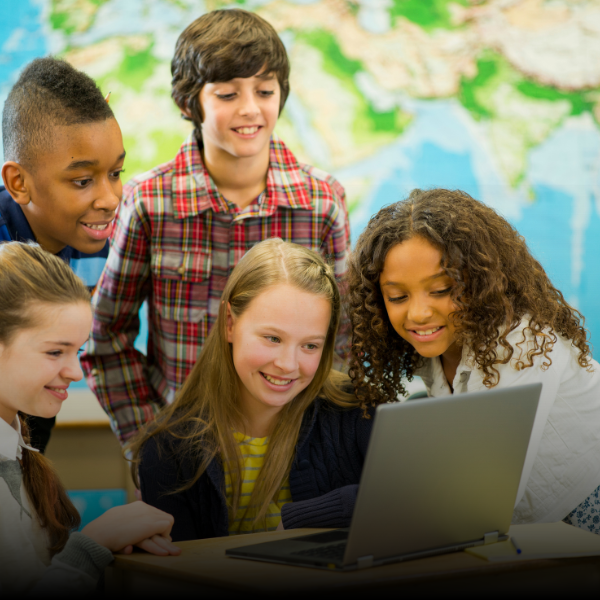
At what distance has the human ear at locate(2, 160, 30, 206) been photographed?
1377 mm

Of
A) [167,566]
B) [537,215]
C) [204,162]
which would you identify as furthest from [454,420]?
[537,215]

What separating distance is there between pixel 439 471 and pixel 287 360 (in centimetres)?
50

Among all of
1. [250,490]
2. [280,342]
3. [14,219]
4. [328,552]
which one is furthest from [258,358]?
[14,219]

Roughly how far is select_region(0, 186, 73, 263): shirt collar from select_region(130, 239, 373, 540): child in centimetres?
44

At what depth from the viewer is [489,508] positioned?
0.96 m

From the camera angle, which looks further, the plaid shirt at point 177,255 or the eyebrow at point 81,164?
the plaid shirt at point 177,255

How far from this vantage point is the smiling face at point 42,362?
3.49 ft

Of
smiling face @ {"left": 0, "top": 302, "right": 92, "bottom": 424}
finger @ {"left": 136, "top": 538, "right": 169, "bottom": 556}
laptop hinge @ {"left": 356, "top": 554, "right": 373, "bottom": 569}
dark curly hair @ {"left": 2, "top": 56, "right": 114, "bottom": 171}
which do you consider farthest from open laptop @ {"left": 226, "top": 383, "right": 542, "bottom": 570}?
dark curly hair @ {"left": 2, "top": 56, "right": 114, "bottom": 171}

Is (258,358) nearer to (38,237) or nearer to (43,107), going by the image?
(38,237)

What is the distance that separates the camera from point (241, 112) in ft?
5.49

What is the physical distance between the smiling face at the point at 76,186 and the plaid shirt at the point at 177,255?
28 cm

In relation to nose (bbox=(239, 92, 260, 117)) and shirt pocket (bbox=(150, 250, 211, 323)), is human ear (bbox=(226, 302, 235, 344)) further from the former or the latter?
nose (bbox=(239, 92, 260, 117))

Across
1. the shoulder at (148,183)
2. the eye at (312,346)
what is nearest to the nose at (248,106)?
the shoulder at (148,183)

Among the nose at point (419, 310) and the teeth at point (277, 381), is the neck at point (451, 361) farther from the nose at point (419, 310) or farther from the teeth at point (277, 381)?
the teeth at point (277, 381)
